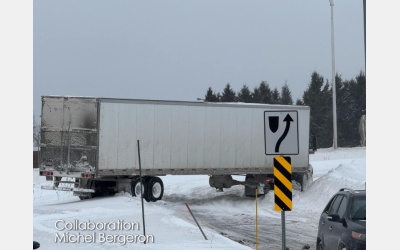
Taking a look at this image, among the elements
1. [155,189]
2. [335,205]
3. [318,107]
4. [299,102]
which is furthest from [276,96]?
[335,205]

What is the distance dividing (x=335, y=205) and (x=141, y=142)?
51.9 feet

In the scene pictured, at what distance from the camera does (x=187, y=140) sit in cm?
3153

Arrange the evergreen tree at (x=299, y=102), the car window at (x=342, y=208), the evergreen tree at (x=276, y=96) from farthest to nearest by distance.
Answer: the evergreen tree at (x=276, y=96) → the evergreen tree at (x=299, y=102) → the car window at (x=342, y=208)

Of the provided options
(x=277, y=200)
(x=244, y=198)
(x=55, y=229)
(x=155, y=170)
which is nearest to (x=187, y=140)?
(x=155, y=170)

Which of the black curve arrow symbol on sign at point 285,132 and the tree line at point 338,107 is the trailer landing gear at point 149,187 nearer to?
the black curve arrow symbol on sign at point 285,132

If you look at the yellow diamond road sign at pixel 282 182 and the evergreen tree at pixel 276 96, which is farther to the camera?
the evergreen tree at pixel 276 96

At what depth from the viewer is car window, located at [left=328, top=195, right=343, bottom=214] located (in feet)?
49.0

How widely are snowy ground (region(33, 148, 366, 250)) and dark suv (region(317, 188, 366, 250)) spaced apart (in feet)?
10.9

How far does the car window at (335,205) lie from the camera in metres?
14.9

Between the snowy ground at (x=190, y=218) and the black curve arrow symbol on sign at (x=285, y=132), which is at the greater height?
the black curve arrow symbol on sign at (x=285, y=132)

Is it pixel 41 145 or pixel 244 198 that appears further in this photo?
pixel 244 198

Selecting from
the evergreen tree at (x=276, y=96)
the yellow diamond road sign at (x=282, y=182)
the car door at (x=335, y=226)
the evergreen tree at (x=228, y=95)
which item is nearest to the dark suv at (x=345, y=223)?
the car door at (x=335, y=226)
